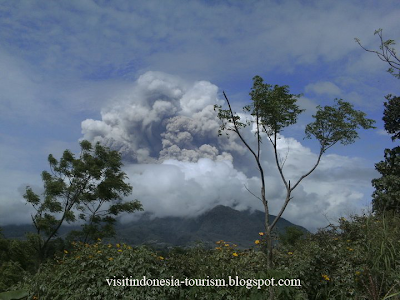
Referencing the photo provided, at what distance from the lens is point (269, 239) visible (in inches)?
266

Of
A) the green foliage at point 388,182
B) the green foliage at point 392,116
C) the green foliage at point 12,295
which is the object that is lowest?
the green foliage at point 12,295

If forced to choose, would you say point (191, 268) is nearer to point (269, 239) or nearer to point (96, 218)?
point (269, 239)

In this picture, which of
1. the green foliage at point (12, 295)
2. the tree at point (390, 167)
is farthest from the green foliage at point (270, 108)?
the tree at point (390, 167)

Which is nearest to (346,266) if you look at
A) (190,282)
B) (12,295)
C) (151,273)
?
(190,282)

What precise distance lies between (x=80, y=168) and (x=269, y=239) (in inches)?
723

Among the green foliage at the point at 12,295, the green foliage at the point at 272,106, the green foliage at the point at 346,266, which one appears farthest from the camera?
the green foliage at the point at 272,106

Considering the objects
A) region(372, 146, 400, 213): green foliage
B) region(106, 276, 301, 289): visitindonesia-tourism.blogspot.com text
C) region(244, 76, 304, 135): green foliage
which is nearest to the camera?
region(106, 276, 301, 289): visitindonesia-tourism.blogspot.com text

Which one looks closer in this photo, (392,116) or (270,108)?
(270,108)

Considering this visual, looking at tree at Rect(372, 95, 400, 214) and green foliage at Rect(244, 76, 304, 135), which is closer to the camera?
green foliage at Rect(244, 76, 304, 135)

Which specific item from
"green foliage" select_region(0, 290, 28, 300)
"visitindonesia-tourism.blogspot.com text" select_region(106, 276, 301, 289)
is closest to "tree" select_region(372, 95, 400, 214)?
"visitindonesia-tourism.blogspot.com text" select_region(106, 276, 301, 289)

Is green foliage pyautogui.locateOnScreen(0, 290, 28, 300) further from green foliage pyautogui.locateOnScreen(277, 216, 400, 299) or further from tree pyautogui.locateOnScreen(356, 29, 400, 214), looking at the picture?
tree pyautogui.locateOnScreen(356, 29, 400, 214)

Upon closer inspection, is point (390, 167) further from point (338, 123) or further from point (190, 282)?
point (190, 282)

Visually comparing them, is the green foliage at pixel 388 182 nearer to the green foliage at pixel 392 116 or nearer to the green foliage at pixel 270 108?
the green foliage at pixel 392 116

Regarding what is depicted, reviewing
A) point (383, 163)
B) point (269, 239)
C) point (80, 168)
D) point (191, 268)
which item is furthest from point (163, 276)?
point (383, 163)
